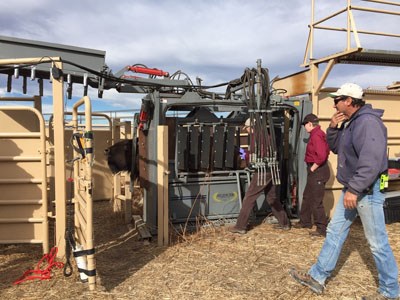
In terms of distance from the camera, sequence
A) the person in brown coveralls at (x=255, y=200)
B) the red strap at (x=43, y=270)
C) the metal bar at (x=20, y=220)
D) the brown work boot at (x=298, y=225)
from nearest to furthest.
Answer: the red strap at (x=43, y=270), the metal bar at (x=20, y=220), the person in brown coveralls at (x=255, y=200), the brown work boot at (x=298, y=225)

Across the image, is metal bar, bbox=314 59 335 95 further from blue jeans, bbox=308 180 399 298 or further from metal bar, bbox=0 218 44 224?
metal bar, bbox=0 218 44 224

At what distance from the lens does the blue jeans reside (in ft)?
10.9

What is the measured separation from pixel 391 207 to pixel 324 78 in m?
2.48

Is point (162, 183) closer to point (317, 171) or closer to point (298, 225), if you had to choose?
point (317, 171)

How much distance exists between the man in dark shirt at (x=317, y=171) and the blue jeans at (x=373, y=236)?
2.25 metres

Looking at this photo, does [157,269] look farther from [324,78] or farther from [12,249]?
[324,78]

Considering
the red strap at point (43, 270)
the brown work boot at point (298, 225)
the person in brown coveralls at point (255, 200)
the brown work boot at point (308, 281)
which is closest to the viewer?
the brown work boot at point (308, 281)

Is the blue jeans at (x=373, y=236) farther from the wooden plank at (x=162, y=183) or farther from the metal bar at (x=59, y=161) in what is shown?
the metal bar at (x=59, y=161)

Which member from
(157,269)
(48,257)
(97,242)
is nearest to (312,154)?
(157,269)

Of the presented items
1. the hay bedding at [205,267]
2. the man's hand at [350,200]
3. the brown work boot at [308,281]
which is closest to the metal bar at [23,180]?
the hay bedding at [205,267]

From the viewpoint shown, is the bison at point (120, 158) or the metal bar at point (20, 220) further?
the bison at point (120, 158)

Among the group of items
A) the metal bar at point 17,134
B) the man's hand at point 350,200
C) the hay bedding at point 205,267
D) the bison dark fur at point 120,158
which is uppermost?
the metal bar at point 17,134

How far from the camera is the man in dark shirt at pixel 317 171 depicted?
5727 mm

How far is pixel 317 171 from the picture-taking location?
5.84 m
